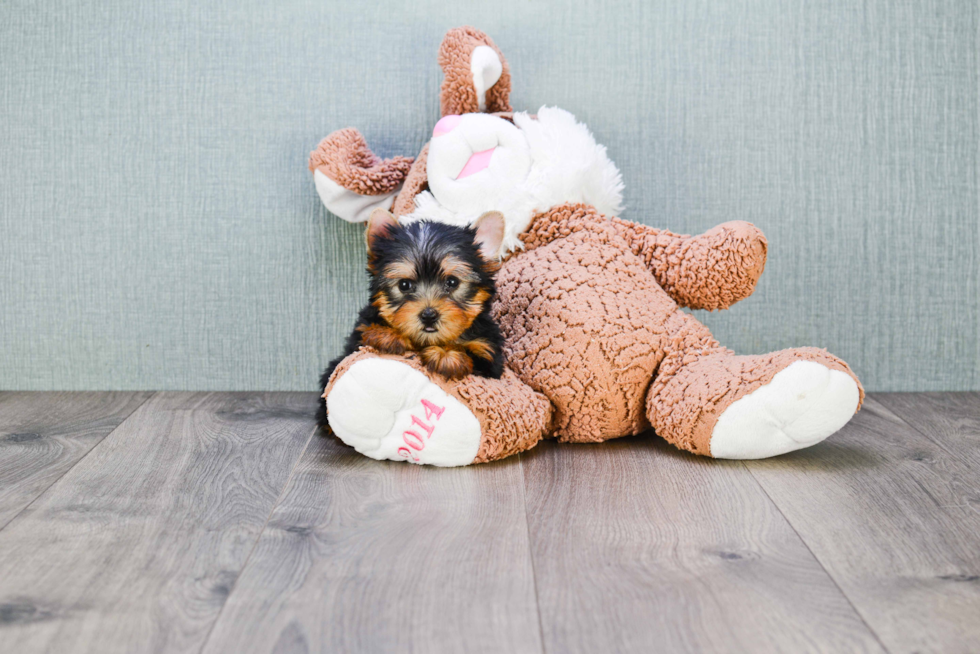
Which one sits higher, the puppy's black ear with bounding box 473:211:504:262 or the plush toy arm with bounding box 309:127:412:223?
the plush toy arm with bounding box 309:127:412:223

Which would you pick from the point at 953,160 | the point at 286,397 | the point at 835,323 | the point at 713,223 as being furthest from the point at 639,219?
the point at 286,397

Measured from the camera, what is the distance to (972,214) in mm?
1822

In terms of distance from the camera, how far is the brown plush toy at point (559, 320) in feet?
4.04

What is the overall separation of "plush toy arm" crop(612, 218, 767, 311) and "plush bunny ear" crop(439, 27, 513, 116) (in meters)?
0.38

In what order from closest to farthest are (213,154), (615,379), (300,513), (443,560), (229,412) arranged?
1. (443,560)
2. (300,513)
3. (615,379)
4. (229,412)
5. (213,154)

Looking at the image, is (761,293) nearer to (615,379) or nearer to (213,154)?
(615,379)

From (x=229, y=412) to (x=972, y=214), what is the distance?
1.72 metres

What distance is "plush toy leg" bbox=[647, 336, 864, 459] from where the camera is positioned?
1221mm

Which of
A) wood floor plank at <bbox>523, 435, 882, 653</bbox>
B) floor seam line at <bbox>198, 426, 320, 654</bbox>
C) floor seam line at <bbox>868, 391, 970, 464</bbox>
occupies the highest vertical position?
floor seam line at <bbox>198, 426, 320, 654</bbox>

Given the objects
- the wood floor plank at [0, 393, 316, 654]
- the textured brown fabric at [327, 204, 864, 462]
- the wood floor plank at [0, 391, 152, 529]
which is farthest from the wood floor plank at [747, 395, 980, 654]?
the wood floor plank at [0, 391, 152, 529]

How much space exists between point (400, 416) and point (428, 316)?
17cm

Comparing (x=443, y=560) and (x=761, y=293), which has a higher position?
(x=761, y=293)

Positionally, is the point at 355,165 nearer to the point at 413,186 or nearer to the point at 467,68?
the point at 413,186

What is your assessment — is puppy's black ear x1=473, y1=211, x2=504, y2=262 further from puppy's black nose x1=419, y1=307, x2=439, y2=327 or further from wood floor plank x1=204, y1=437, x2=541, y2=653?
wood floor plank x1=204, y1=437, x2=541, y2=653
